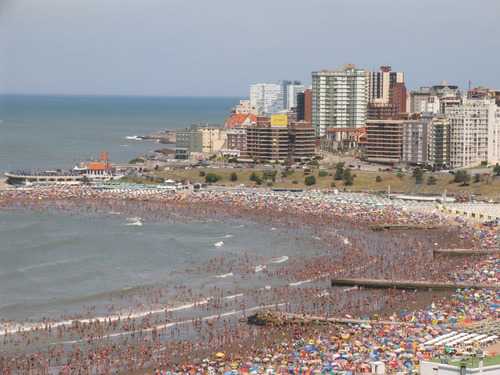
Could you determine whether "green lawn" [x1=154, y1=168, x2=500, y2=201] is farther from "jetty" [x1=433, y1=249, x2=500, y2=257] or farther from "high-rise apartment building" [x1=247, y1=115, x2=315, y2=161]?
"jetty" [x1=433, y1=249, x2=500, y2=257]

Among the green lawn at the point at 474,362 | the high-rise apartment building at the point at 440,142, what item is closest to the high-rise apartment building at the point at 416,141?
the high-rise apartment building at the point at 440,142

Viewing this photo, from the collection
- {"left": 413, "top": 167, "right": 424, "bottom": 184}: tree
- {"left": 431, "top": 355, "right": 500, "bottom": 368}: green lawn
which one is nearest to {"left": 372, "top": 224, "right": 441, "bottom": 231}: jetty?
{"left": 413, "top": 167, "right": 424, "bottom": 184}: tree

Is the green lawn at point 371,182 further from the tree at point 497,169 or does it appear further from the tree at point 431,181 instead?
the tree at point 497,169

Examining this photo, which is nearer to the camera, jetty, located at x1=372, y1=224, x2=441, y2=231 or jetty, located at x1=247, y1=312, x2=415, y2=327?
jetty, located at x1=247, y1=312, x2=415, y2=327

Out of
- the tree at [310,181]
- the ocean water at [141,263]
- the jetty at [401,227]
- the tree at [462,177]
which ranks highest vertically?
the tree at [462,177]

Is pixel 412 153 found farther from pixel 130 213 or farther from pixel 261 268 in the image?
pixel 261 268

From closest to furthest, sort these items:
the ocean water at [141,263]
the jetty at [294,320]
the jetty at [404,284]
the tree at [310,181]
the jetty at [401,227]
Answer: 1. the jetty at [294,320]
2. the ocean water at [141,263]
3. the jetty at [404,284]
4. the jetty at [401,227]
5. the tree at [310,181]

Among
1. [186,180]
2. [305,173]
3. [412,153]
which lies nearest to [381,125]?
[412,153]
